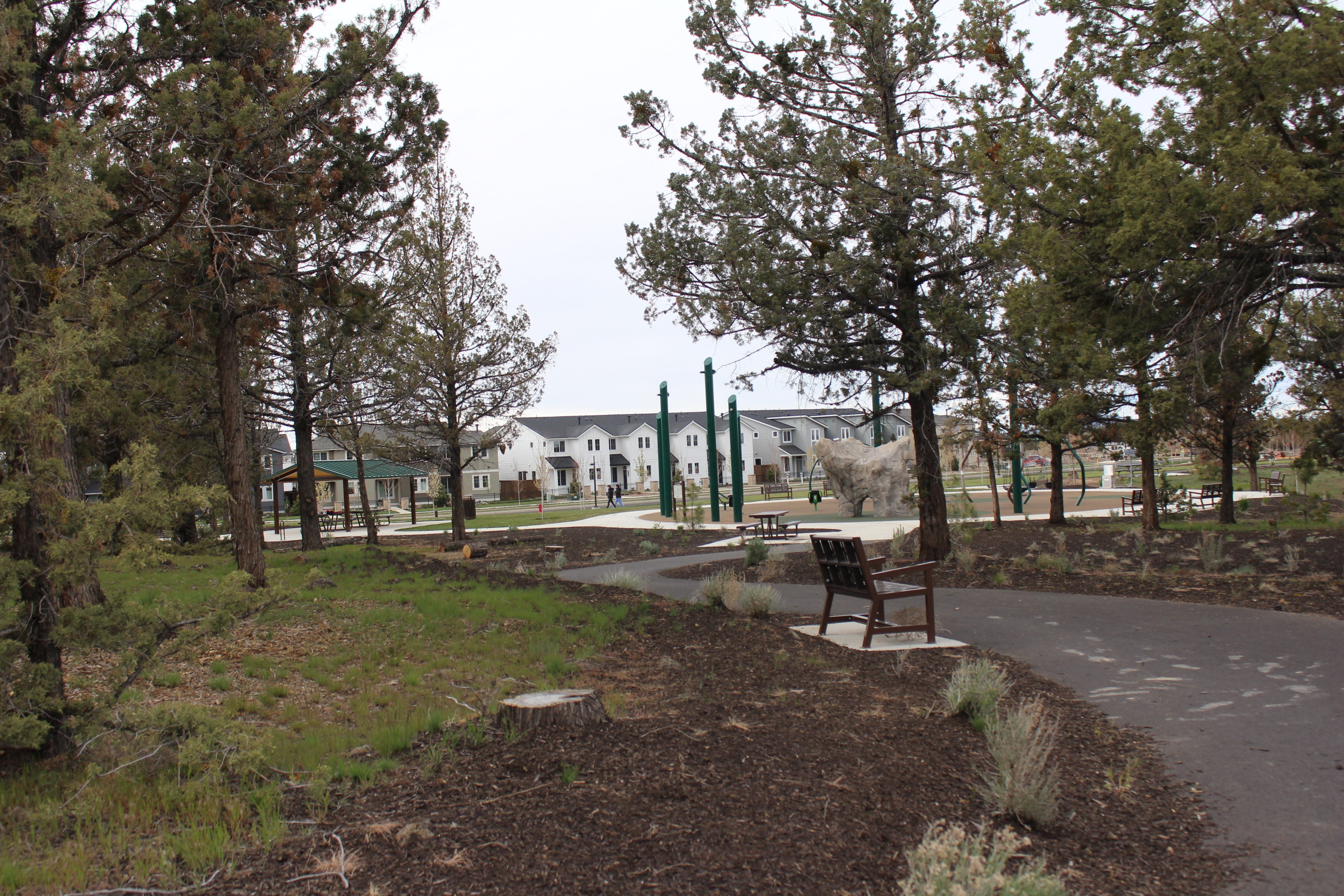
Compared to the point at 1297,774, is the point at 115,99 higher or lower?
higher

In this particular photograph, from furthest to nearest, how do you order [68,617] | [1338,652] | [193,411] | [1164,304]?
1. [193,411]
2. [1164,304]
3. [1338,652]
4. [68,617]

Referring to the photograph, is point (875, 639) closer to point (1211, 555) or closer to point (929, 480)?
point (929, 480)

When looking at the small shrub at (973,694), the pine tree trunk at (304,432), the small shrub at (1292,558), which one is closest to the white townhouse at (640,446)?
the pine tree trunk at (304,432)

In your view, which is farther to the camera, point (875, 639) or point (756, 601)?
point (756, 601)

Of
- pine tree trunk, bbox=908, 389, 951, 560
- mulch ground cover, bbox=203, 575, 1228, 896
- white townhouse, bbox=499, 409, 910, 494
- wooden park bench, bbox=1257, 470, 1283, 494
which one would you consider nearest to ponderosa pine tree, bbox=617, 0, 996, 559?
pine tree trunk, bbox=908, 389, 951, 560

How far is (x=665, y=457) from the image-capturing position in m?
33.7

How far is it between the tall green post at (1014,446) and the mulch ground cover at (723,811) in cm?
811

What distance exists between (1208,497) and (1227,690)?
87.9 ft

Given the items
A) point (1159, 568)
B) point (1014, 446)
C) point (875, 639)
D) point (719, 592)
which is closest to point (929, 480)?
point (1159, 568)

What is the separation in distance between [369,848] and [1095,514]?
27530 mm

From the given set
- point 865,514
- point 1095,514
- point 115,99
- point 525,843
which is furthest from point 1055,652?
point 865,514

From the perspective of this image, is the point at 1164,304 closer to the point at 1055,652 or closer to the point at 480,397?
the point at 1055,652

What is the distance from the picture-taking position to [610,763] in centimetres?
428

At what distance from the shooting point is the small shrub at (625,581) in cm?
1254
